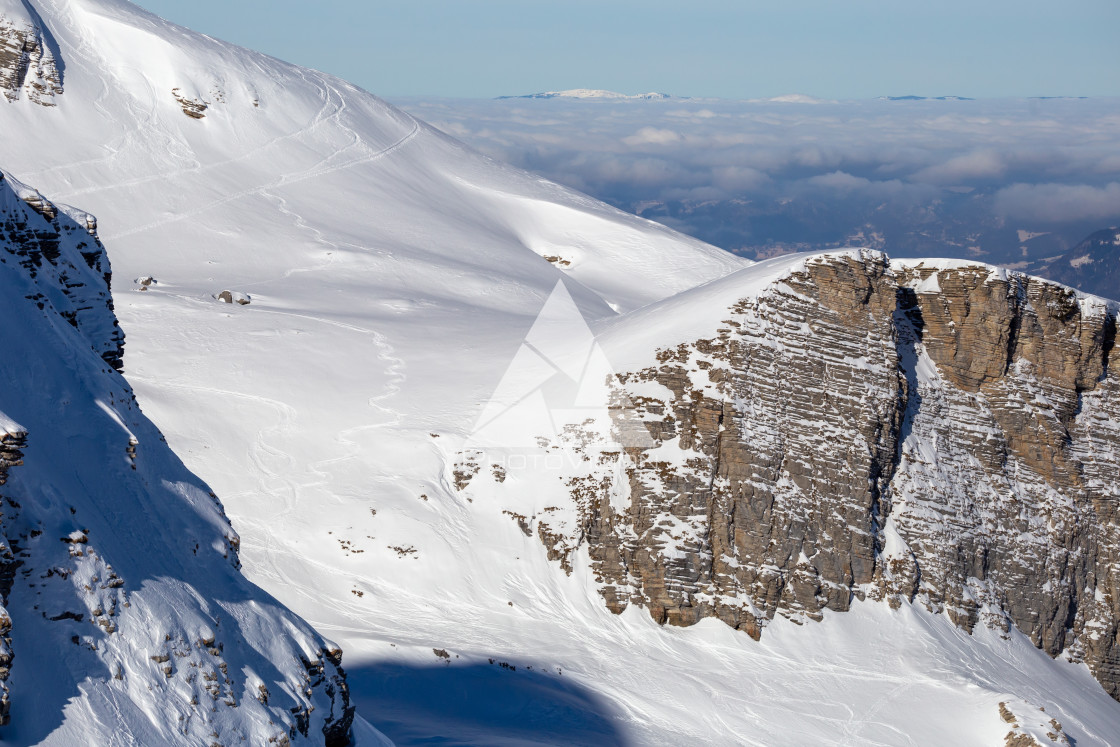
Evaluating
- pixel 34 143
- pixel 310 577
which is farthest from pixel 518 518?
pixel 34 143

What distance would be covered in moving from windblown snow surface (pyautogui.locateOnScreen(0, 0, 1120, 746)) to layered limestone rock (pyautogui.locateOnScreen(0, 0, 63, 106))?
0.98 m

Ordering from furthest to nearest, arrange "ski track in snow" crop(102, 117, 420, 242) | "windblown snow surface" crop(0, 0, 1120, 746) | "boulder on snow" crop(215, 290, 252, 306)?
"ski track in snow" crop(102, 117, 420, 242) < "boulder on snow" crop(215, 290, 252, 306) < "windblown snow surface" crop(0, 0, 1120, 746)

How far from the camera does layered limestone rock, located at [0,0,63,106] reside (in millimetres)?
62625

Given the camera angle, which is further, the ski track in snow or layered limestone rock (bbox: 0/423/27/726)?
the ski track in snow

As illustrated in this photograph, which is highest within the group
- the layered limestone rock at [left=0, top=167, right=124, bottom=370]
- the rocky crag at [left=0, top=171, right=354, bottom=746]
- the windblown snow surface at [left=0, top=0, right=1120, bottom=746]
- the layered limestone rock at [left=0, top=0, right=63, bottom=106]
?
the layered limestone rock at [left=0, top=0, right=63, bottom=106]

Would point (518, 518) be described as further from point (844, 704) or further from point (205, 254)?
point (205, 254)

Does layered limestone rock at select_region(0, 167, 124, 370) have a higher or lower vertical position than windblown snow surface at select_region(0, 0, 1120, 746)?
higher

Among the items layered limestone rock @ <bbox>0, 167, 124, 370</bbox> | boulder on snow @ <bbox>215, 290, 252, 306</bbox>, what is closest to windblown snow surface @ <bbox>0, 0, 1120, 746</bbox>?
boulder on snow @ <bbox>215, 290, 252, 306</bbox>

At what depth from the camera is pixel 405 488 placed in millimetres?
35750

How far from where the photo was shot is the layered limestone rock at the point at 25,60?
6262cm

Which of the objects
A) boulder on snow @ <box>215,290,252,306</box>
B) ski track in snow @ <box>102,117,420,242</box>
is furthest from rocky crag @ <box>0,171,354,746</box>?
ski track in snow @ <box>102,117,420,242</box>

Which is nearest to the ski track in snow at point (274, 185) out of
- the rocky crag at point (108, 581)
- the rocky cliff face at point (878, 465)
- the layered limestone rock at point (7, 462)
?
the rocky cliff face at point (878, 465)

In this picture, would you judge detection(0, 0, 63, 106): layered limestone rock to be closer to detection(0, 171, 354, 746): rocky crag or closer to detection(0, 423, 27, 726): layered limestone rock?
detection(0, 171, 354, 746): rocky crag

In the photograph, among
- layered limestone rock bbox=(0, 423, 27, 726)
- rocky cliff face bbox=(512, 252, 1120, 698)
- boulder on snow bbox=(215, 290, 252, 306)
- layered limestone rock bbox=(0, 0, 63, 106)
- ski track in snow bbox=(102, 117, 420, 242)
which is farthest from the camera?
layered limestone rock bbox=(0, 0, 63, 106)
